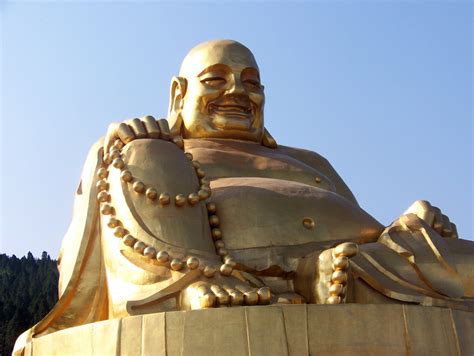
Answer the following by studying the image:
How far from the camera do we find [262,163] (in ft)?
17.9

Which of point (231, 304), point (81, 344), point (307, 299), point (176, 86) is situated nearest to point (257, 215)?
point (307, 299)

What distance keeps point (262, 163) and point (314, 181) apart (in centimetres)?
37

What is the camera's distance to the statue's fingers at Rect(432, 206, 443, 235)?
495cm

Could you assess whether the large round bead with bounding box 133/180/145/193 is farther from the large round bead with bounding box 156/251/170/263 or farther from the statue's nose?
the statue's nose

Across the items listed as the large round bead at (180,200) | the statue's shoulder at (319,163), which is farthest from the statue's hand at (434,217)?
the large round bead at (180,200)

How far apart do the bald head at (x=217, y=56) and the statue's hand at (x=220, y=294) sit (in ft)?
6.70

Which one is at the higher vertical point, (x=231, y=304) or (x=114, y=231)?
(x=114, y=231)

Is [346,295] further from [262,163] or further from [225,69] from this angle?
[225,69]

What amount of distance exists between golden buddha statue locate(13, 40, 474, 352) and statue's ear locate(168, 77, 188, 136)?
0.62 m

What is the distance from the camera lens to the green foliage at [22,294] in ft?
54.7

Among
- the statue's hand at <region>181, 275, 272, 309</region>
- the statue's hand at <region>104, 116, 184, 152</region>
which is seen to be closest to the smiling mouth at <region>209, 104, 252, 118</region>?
the statue's hand at <region>104, 116, 184, 152</region>

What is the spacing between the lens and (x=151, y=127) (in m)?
4.69

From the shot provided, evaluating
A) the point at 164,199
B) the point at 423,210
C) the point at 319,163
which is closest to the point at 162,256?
the point at 164,199

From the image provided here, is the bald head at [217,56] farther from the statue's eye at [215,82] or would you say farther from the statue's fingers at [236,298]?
the statue's fingers at [236,298]
